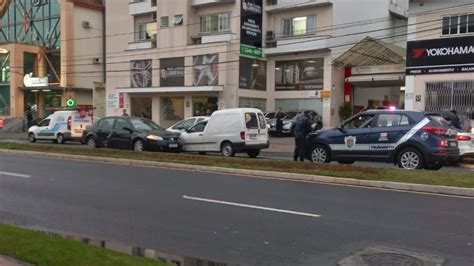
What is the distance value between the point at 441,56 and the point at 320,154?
14.0 meters

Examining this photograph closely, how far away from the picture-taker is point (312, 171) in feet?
42.7

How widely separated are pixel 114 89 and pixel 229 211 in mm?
38990

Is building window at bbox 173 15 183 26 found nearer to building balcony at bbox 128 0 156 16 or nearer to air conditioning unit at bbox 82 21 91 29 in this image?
building balcony at bbox 128 0 156 16

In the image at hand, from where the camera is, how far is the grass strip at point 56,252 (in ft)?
17.2

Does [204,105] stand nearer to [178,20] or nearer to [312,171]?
[178,20]

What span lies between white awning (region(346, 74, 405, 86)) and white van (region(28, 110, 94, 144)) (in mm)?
18828

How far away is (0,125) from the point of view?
154ft

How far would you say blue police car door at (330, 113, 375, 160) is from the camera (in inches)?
581

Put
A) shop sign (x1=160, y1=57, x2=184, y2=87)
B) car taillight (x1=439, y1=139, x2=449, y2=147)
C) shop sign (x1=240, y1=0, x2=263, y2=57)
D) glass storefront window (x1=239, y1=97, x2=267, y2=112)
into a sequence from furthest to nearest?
shop sign (x1=160, y1=57, x2=184, y2=87)
shop sign (x1=240, y1=0, x2=263, y2=57)
glass storefront window (x1=239, y1=97, x2=267, y2=112)
car taillight (x1=439, y1=139, x2=449, y2=147)

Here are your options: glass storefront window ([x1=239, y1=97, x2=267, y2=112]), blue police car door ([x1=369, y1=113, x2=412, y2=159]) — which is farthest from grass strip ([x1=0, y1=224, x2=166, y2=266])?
glass storefront window ([x1=239, y1=97, x2=267, y2=112])

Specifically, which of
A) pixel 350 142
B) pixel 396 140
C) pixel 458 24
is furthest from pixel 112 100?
pixel 396 140

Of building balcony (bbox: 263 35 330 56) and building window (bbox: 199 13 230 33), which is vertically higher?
building window (bbox: 199 13 230 33)

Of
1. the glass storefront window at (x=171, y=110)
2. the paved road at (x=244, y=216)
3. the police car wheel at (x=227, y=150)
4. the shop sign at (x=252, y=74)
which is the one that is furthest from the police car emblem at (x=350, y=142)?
the glass storefront window at (x=171, y=110)

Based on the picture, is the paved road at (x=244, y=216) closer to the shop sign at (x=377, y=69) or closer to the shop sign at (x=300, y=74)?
the shop sign at (x=377, y=69)
